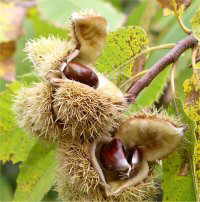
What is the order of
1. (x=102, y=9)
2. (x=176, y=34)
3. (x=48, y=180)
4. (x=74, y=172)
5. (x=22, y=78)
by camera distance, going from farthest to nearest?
(x=102, y=9), (x=176, y=34), (x=22, y=78), (x=48, y=180), (x=74, y=172)

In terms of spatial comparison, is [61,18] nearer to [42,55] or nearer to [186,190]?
[42,55]

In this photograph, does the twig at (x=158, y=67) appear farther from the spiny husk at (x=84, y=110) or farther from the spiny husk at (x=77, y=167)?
the spiny husk at (x=77, y=167)

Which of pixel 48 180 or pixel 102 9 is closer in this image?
pixel 48 180

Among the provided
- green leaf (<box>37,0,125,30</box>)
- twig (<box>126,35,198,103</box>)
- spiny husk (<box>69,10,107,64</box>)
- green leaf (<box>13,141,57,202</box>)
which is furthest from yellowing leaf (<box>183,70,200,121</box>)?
green leaf (<box>37,0,125,30</box>)

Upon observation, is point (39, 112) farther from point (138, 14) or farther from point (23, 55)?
point (138, 14)

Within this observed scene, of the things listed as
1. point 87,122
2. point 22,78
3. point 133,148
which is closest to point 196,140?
point 133,148

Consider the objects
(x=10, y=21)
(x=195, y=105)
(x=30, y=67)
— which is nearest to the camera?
(x=195, y=105)

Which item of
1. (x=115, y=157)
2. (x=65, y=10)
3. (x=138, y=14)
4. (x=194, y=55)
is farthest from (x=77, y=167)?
(x=138, y=14)
